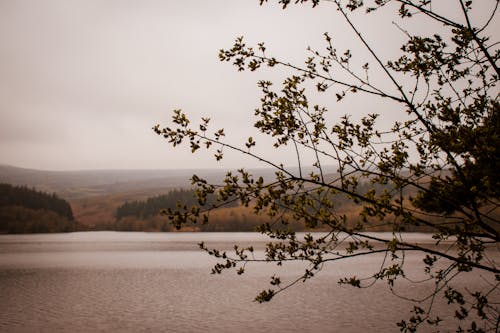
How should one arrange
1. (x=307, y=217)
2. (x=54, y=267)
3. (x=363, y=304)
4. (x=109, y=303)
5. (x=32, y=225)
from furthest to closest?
(x=32, y=225), (x=54, y=267), (x=109, y=303), (x=363, y=304), (x=307, y=217)

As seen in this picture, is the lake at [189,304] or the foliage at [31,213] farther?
the foliage at [31,213]

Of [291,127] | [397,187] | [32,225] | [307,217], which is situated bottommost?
[32,225]

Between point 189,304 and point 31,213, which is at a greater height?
point 189,304

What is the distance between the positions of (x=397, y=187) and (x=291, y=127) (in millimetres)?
1248

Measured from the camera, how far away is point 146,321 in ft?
61.0

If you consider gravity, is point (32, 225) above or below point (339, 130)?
below

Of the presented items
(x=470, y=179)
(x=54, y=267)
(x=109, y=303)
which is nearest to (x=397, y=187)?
(x=470, y=179)

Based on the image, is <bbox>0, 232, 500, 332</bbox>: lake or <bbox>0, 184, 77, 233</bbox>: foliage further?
<bbox>0, 184, 77, 233</bbox>: foliage

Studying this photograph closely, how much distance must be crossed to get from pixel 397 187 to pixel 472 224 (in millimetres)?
830

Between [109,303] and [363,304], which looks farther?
[109,303]

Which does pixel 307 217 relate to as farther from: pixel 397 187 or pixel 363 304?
pixel 363 304

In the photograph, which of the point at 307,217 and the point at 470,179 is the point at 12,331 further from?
the point at 470,179

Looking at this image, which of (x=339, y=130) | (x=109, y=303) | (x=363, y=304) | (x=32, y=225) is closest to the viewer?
(x=339, y=130)

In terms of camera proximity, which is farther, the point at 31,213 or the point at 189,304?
the point at 31,213
